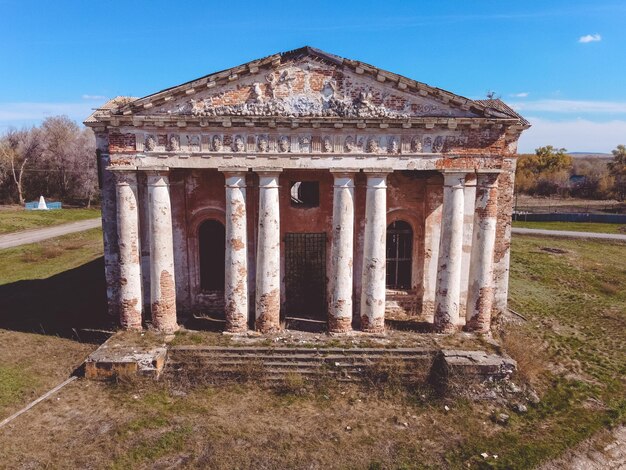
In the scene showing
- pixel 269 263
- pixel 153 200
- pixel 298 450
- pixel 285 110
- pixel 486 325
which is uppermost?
pixel 285 110

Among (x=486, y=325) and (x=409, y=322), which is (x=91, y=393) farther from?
(x=486, y=325)

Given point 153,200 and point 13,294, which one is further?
point 13,294

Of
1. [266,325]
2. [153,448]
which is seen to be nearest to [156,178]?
[266,325]

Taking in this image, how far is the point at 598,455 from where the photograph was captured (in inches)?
321

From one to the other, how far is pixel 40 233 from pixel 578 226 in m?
43.9

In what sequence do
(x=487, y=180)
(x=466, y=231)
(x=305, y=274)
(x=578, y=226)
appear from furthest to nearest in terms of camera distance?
(x=578, y=226) < (x=305, y=274) < (x=466, y=231) < (x=487, y=180)

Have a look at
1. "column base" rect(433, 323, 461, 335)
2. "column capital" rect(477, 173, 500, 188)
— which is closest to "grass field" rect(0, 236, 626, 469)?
"column base" rect(433, 323, 461, 335)

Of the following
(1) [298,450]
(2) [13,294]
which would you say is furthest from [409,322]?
(2) [13,294]

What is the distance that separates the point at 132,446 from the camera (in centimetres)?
809

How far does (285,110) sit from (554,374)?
968 centimetres

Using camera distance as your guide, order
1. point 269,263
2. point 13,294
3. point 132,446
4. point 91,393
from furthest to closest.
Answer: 1. point 13,294
2. point 269,263
3. point 91,393
4. point 132,446

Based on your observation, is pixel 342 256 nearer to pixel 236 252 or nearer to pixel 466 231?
pixel 236 252

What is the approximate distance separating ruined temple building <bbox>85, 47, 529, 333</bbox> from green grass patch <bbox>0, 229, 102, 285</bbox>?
10997 mm

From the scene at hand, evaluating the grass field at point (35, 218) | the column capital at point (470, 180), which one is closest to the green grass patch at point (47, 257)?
the grass field at point (35, 218)
